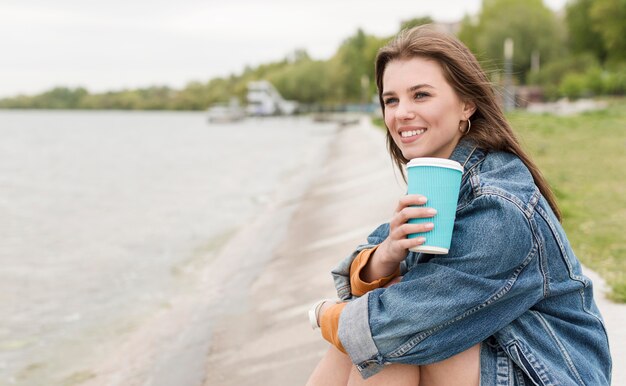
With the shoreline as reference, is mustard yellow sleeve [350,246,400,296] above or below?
above

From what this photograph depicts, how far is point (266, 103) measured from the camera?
3433 inches

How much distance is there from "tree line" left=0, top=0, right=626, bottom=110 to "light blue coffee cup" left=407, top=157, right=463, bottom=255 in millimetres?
632

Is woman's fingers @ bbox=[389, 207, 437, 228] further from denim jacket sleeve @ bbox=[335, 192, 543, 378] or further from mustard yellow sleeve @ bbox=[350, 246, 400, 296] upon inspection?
mustard yellow sleeve @ bbox=[350, 246, 400, 296]

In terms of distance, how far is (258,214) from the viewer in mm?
11406

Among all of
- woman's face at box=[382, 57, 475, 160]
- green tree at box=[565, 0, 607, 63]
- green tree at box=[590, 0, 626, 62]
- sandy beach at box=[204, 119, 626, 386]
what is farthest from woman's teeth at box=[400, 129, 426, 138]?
green tree at box=[565, 0, 607, 63]

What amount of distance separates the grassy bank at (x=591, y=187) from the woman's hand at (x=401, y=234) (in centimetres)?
56

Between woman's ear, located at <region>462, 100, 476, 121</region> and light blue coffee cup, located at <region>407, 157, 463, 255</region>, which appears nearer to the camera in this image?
light blue coffee cup, located at <region>407, 157, 463, 255</region>

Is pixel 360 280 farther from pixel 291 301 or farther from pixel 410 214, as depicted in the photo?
pixel 291 301

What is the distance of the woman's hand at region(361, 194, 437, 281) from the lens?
1551mm

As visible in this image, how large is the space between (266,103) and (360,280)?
8640 cm

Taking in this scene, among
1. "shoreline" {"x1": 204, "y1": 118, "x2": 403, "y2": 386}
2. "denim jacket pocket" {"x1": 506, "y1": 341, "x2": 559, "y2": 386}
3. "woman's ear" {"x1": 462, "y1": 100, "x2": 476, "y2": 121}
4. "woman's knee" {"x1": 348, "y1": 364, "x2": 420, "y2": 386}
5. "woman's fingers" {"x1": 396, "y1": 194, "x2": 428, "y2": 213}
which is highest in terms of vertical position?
"woman's ear" {"x1": 462, "y1": 100, "x2": 476, "y2": 121}

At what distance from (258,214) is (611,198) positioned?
20.1 feet

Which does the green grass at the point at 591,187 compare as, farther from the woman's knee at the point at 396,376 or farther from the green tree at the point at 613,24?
the green tree at the point at 613,24

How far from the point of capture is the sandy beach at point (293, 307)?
328cm
